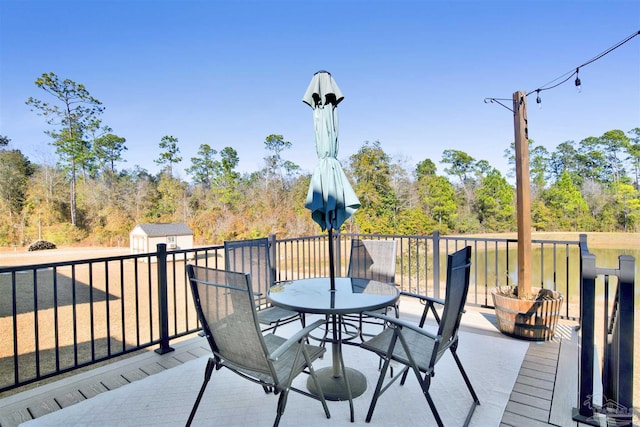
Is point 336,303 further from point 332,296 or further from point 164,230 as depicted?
point 164,230

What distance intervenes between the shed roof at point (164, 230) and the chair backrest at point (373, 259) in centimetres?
1494

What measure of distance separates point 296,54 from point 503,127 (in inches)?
676

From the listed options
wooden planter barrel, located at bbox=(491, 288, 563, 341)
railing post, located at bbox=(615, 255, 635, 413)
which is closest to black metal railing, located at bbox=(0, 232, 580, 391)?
wooden planter barrel, located at bbox=(491, 288, 563, 341)

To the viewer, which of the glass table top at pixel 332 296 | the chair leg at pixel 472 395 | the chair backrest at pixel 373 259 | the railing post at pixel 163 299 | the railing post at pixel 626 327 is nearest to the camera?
the railing post at pixel 626 327

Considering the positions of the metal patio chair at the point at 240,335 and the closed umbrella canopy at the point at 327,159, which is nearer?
the metal patio chair at the point at 240,335

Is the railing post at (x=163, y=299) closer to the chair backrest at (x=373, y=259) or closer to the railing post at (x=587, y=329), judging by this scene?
the chair backrest at (x=373, y=259)

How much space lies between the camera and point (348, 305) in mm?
2160

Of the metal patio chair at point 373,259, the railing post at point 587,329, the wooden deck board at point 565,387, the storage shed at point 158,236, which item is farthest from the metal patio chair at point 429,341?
the storage shed at point 158,236

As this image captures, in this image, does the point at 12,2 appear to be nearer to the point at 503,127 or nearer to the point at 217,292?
the point at 217,292

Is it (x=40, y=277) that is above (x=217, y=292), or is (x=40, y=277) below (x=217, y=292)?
below

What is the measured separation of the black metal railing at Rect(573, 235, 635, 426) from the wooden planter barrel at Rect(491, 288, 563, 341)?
99 centimetres

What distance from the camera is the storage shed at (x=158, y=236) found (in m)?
16.0

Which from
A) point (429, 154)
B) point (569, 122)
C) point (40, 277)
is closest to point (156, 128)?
point (40, 277)

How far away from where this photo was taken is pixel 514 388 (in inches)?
96.1
